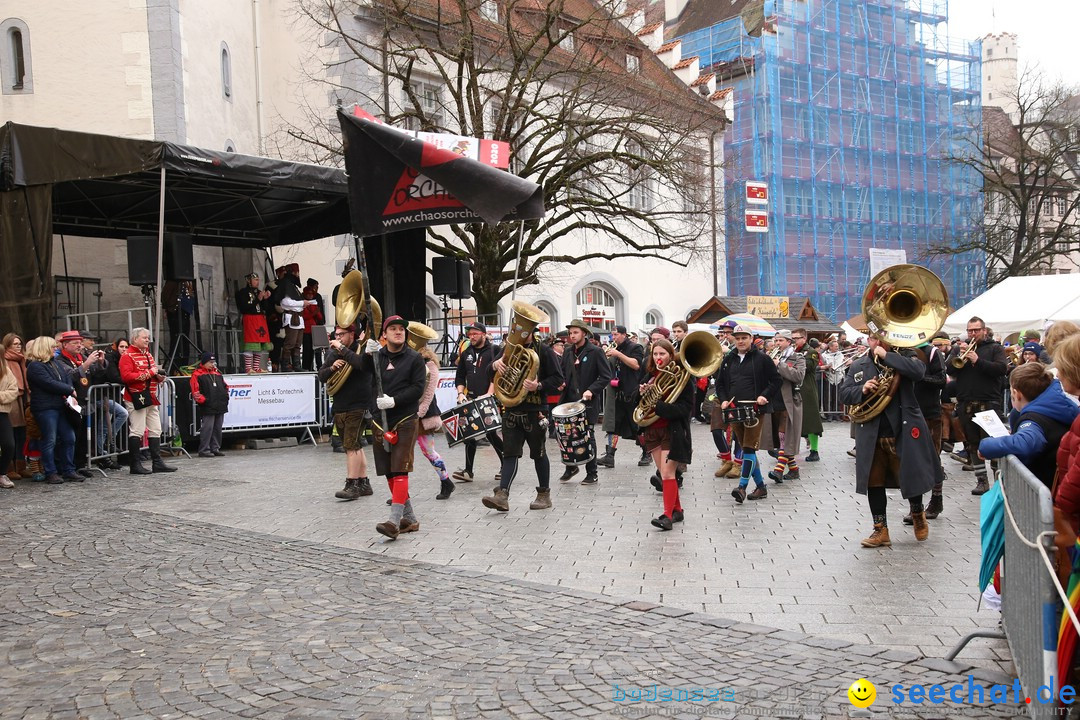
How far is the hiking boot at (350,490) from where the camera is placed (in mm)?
10880

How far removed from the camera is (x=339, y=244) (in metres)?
28.1

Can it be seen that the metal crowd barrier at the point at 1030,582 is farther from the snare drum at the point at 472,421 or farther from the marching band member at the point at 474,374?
the marching band member at the point at 474,374

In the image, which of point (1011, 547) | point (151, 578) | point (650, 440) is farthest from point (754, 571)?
point (151, 578)

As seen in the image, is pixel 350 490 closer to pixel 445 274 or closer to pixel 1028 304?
pixel 445 274

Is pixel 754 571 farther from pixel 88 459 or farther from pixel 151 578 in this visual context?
pixel 88 459

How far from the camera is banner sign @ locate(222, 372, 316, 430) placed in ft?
54.3

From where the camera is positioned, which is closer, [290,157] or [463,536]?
[463,536]

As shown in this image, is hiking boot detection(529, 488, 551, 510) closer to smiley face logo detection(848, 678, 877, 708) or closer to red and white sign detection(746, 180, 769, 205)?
smiley face logo detection(848, 678, 877, 708)

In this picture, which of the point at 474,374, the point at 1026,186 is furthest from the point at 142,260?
→ the point at 1026,186

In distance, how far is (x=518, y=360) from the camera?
33.1ft

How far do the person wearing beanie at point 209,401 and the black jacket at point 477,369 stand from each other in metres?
4.44

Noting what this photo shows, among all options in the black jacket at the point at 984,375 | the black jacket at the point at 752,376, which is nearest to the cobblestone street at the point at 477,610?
the black jacket at the point at 752,376

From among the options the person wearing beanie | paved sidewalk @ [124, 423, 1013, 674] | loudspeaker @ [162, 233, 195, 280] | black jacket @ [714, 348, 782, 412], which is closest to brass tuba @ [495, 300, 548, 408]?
paved sidewalk @ [124, 423, 1013, 674]

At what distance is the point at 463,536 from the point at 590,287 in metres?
26.8
